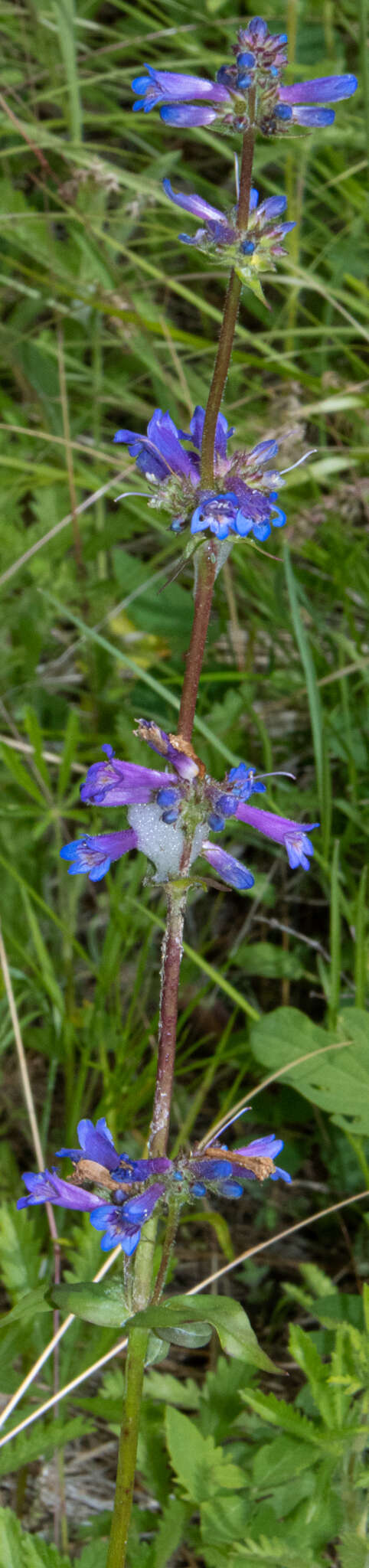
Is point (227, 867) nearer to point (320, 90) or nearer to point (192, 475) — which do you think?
point (192, 475)

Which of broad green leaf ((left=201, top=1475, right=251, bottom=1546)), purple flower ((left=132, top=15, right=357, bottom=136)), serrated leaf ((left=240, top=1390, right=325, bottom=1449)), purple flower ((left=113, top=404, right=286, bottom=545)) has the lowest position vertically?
broad green leaf ((left=201, top=1475, right=251, bottom=1546))

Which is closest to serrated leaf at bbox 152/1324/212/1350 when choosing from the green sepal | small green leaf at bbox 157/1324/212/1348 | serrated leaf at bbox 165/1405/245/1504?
small green leaf at bbox 157/1324/212/1348

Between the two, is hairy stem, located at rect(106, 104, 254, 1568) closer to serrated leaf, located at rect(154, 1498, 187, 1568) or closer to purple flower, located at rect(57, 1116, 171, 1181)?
purple flower, located at rect(57, 1116, 171, 1181)

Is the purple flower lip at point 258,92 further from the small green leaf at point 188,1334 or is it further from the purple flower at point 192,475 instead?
the small green leaf at point 188,1334

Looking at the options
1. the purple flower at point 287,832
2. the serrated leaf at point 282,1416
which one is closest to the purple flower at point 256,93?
the purple flower at point 287,832

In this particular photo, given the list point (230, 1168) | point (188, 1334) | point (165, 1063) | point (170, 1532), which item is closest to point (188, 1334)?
point (188, 1334)

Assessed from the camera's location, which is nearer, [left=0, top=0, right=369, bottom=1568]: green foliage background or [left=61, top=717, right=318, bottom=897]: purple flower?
[left=61, top=717, right=318, bottom=897]: purple flower

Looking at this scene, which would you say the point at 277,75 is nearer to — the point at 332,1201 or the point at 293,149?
the point at 332,1201
